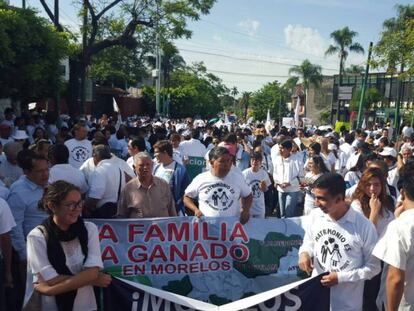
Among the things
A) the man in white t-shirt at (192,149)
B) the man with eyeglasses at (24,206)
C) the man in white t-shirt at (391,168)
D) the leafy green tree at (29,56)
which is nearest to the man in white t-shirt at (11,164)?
the man with eyeglasses at (24,206)

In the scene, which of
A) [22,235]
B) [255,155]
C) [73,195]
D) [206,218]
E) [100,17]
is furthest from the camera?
[100,17]

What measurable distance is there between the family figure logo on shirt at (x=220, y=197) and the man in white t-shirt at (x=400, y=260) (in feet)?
8.02

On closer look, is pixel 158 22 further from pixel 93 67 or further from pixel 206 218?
pixel 93 67

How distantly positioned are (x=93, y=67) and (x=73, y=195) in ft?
142

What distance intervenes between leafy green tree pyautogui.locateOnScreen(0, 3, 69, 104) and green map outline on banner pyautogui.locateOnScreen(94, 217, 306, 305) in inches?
389

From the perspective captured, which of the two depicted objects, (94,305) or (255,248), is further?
(255,248)

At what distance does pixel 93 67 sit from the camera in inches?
1768

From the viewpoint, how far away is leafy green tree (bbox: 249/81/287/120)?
245 ft

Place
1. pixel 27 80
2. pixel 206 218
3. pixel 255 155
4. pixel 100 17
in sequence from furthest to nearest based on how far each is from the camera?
pixel 100 17 → pixel 27 80 → pixel 255 155 → pixel 206 218

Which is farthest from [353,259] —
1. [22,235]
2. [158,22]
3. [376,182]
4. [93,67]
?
[93,67]

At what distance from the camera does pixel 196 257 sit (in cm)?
529

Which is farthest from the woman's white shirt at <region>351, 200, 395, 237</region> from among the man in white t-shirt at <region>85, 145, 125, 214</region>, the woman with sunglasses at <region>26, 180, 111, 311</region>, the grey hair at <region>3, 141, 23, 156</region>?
the grey hair at <region>3, 141, 23, 156</region>

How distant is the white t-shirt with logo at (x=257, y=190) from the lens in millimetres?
7599

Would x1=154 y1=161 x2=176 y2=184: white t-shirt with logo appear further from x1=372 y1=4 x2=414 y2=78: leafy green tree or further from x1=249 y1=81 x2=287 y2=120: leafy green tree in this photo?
x1=249 y1=81 x2=287 y2=120: leafy green tree
